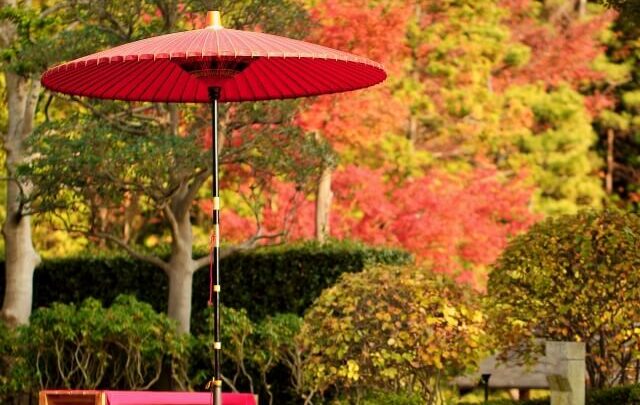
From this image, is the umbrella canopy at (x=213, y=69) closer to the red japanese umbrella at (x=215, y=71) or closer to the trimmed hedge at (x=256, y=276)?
the red japanese umbrella at (x=215, y=71)

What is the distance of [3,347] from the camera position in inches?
454

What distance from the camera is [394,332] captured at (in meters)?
9.23

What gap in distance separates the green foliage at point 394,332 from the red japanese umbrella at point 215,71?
6.50 feet

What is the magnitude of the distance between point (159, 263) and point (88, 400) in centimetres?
524

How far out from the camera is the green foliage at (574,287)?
9211mm

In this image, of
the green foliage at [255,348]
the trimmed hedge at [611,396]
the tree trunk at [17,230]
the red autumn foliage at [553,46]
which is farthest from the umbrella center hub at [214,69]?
the red autumn foliage at [553,46]

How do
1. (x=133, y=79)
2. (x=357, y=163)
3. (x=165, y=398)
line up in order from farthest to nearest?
(x=357, y=163), (x=133, y=79), (x=165, y=398)

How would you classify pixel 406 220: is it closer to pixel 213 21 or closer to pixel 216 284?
pixel 213 21

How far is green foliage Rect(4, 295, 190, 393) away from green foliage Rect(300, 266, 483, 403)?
212 centimetres

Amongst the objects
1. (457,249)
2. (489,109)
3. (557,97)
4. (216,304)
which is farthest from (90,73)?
(557,97)

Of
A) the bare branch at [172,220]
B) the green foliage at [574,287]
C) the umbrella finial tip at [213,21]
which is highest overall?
the umbrella finial tip at [213,21]

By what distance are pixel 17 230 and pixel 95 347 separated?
65.1 inches

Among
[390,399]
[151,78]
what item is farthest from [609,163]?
[151,78]

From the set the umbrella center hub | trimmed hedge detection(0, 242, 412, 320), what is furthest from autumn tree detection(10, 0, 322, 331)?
the umbrella center hub
